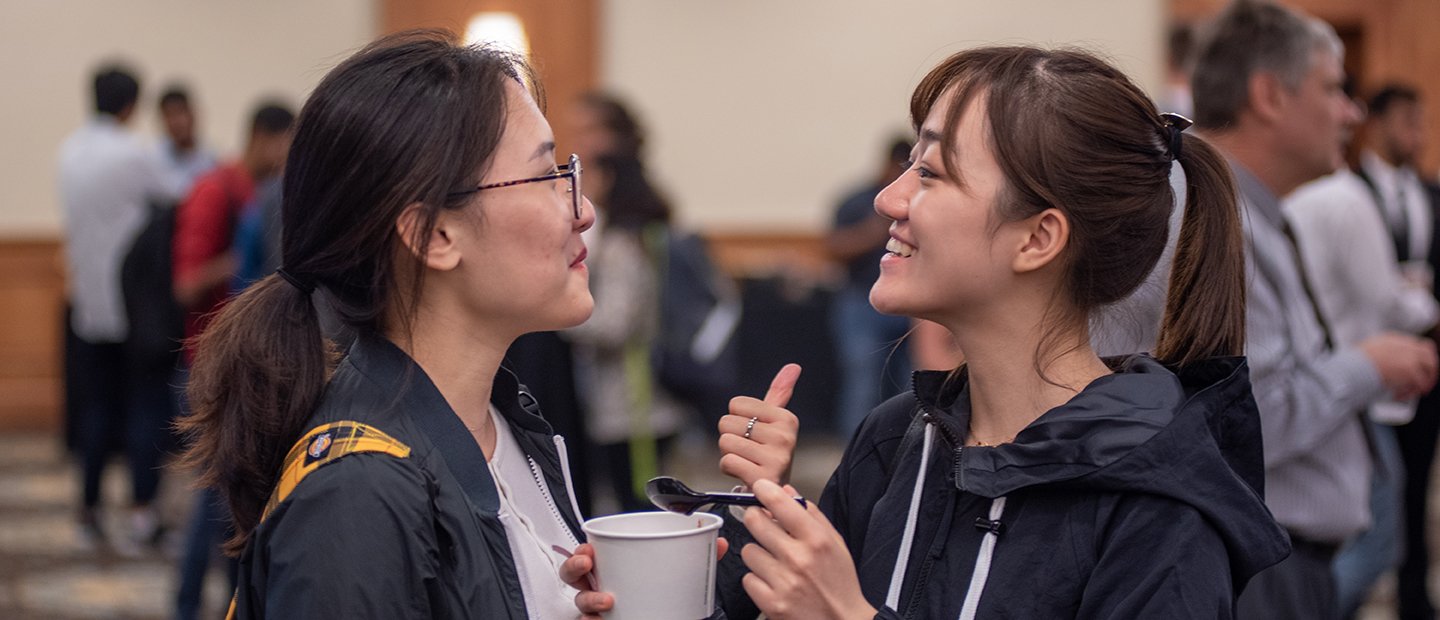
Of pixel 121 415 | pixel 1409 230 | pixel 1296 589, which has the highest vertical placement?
pixel 1409 230

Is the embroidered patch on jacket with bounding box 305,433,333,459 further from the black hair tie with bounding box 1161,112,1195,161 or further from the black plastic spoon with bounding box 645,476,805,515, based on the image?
the black hair tie with bounding box 1161,112,1195,161

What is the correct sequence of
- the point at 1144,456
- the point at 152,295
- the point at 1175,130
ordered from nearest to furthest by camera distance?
the point at 1144,456
the point at 1175,130
the point at 152,295

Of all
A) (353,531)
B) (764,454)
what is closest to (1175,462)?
(764,454)

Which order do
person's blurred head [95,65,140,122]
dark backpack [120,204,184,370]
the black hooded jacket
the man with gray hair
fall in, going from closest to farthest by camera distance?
the black hooded jacket → the man with gray hair → dark backpack [120,204,184,370] → person's blurred head [95,65,140,122]

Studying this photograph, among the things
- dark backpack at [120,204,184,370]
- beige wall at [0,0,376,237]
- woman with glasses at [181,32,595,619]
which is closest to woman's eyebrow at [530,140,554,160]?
woman with glasses at [181,32,595,619]

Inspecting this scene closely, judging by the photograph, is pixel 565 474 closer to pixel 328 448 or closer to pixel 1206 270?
pixel 328 448

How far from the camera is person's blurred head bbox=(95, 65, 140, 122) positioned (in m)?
6.04

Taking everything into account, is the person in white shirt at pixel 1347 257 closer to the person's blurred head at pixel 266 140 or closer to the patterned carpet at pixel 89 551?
the patterned carpet at pixel 89 551

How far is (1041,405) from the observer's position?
62.9 inches

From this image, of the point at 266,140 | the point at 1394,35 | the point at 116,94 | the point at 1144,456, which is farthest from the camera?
the point at 1394,35

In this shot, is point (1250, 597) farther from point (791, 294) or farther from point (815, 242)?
point (815, 242)

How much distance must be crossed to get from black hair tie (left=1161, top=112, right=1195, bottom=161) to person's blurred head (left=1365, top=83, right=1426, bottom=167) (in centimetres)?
431

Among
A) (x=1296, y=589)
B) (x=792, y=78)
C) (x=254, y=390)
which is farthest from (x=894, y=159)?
(x=254, y=390)

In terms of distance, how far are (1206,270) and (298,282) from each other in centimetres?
102
